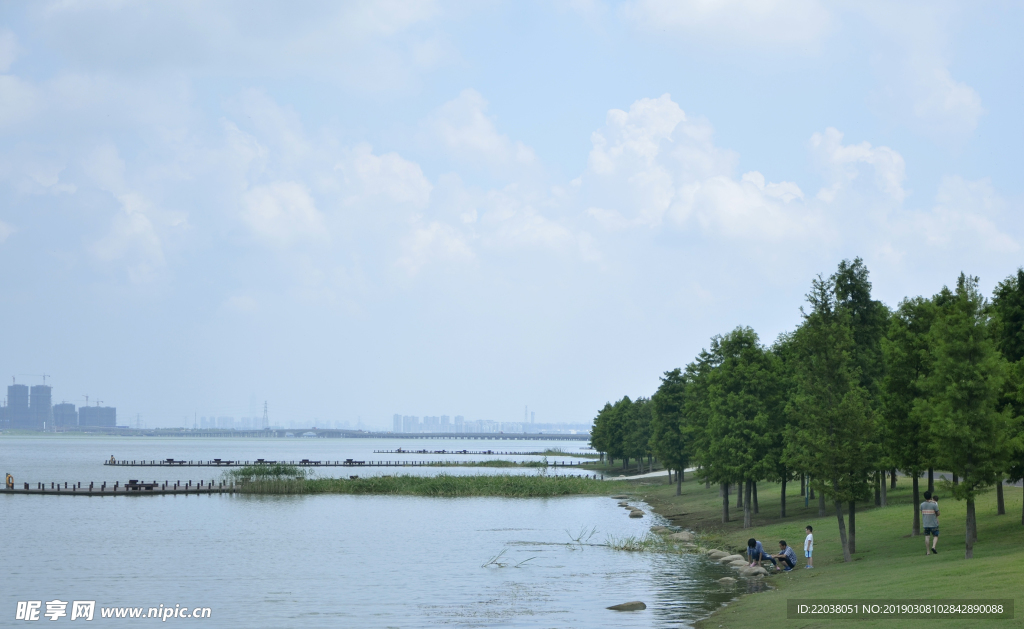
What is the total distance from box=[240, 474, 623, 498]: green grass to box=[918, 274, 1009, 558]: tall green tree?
70079 millimetres

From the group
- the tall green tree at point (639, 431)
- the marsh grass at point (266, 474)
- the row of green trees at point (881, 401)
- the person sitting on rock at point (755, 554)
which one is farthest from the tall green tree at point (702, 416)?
the marsh grass at point (266, 474)

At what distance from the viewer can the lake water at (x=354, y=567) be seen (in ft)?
110

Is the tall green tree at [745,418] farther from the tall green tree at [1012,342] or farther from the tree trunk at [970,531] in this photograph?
the tree trunk at [970,531]

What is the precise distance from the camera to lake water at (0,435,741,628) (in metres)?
33.5

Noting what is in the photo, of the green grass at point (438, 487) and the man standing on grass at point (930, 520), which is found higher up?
the man standing on grass at point (930, 520)

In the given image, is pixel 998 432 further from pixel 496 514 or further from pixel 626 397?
pixel 626 397

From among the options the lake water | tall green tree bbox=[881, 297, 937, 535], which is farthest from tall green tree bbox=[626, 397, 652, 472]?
tall green tree bbox=[881, 297, 937, 535]

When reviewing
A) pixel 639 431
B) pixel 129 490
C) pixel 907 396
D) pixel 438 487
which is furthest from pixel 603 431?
pixel 907 396

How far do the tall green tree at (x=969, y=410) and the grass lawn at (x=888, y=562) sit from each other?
1.27 metres

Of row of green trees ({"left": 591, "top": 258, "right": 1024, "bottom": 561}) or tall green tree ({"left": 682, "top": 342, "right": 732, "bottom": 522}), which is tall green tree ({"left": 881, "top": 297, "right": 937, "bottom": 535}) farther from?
tall green tree ({"left": 682, "top": 342, "right": 732, "bottom": 522})

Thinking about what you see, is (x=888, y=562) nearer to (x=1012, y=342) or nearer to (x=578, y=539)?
(x=1012, y=342)

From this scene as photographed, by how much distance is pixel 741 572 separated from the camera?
39.7 meters

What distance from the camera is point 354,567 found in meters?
47.2

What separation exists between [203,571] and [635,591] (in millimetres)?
23848
